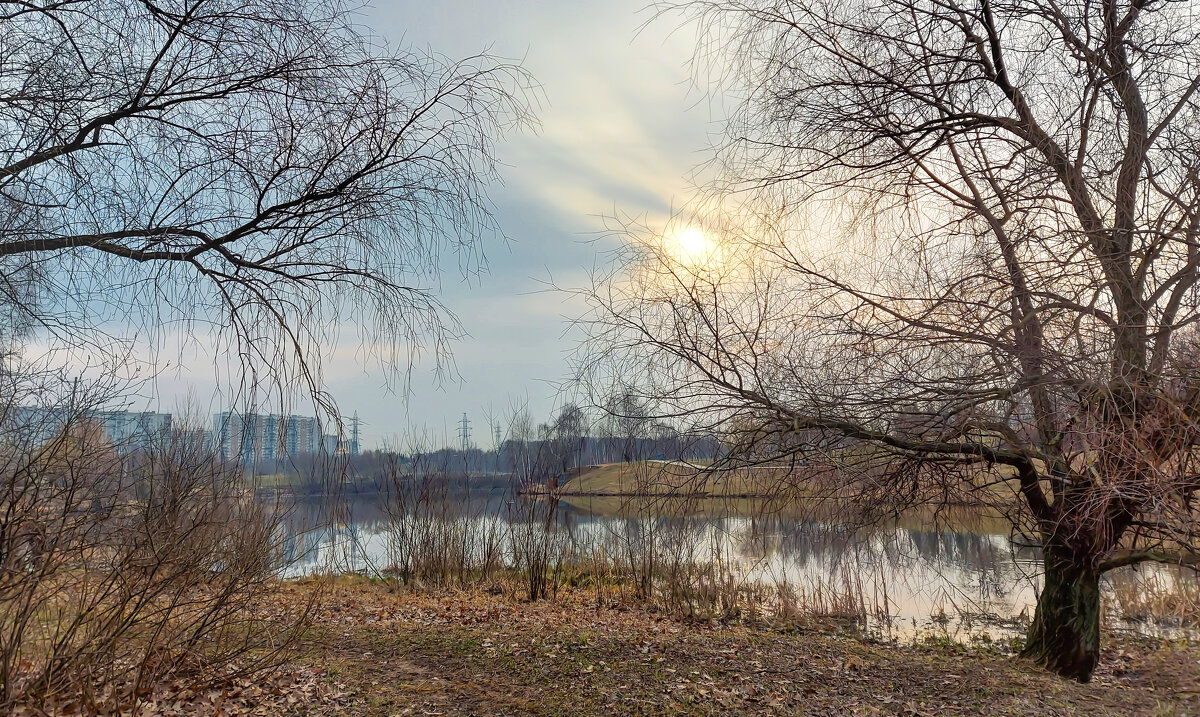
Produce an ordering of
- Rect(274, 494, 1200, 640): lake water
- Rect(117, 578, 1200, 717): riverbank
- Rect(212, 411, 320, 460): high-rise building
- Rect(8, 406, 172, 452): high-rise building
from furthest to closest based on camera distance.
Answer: Rect(274, 494, 1200, 640): lake water → Rect(117, 578, 1200, 717): riverbank → Rect(8, 406, 172, 452): high-rise building → Rect(212, 411, 320, 460): high-rise building

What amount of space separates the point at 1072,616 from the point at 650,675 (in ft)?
13.0

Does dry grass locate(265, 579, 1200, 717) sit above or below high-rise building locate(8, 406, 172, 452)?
below

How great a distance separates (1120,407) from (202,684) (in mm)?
6161

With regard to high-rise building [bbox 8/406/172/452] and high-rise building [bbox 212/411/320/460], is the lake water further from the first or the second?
high-rise building [bbox 212/411/320/460]

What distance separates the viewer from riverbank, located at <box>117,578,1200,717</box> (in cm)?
532

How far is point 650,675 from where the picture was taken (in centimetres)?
623

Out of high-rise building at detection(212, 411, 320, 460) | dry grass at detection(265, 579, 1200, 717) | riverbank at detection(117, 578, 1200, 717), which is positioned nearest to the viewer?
high-rise building at detection(212, 411, 320, 460)

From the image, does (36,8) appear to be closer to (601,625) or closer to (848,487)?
(848,487)

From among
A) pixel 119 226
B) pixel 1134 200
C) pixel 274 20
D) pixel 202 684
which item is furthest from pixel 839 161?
pixel 202 684

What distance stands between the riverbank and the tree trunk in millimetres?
212

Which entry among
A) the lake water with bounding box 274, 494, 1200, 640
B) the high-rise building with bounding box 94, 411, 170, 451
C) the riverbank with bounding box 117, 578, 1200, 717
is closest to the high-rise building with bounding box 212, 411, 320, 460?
the high-rise building with bounding box 94, 411, 170, 451

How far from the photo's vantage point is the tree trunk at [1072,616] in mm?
6359

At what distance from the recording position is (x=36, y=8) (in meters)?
2.59

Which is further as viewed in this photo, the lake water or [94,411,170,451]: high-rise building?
the lake water
